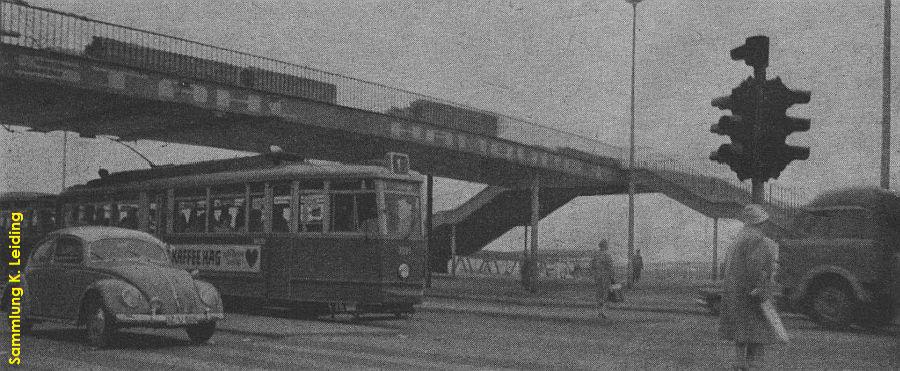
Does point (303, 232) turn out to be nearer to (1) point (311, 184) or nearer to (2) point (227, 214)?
(1) point (311, 184)

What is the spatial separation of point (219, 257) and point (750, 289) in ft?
44.1

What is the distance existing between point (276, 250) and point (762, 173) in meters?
10.4

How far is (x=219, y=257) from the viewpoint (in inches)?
785

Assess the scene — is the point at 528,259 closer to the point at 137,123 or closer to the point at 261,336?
the point at 137,123

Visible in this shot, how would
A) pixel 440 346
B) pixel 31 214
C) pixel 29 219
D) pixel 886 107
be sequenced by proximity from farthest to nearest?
pixel 29 219 < pixel 31 214 < pixel 886 107 < pixel 440 346

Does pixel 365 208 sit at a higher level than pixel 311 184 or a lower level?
lower

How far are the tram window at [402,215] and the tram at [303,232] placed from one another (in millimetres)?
18

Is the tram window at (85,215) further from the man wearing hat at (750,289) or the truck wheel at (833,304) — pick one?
the man wearing hat at (750,289)

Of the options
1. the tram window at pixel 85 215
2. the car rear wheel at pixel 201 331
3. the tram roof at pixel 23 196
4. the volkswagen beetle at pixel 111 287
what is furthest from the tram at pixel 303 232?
the tram roof at pixel 23 196

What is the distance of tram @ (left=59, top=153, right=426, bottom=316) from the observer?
57.5ft

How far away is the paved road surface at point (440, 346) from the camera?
11.1 metres

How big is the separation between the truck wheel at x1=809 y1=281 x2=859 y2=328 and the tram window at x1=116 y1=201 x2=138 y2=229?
48.3 ft

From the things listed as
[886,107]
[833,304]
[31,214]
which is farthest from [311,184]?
[31,214]

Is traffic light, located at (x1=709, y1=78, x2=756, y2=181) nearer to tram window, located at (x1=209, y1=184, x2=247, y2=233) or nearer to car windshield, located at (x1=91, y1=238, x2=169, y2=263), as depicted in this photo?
car windshield, located at (x1=91, y1=238, x2=169, y2=263)
